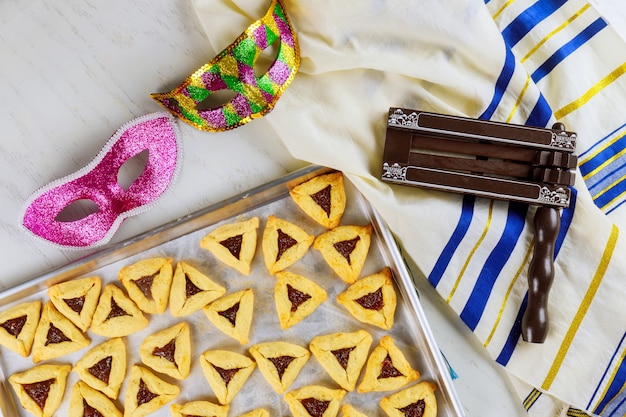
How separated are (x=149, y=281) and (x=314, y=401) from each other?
371 mm

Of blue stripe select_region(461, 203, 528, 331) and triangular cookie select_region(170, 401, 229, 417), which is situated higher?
blue stripe select_region(461, 203, 528, 331)

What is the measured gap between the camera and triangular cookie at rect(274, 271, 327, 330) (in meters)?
1.08

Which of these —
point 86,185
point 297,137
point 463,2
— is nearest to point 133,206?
point 86,185

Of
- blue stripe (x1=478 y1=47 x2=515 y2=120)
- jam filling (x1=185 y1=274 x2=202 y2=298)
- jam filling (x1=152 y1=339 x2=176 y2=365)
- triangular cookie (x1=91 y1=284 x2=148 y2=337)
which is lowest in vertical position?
jam filling (x1=152 y1=339 x2=176 y2=365)

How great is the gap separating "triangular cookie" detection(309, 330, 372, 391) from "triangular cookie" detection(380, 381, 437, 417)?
8cm

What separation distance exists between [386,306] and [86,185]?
0.57m

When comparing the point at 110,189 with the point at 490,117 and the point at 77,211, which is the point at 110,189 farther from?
the point at 490,117

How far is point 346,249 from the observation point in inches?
42.3

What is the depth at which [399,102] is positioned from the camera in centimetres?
106

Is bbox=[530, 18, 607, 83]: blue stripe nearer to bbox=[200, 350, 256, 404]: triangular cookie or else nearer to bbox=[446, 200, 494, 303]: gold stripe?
bbox=[446, 200, 494, 303]: gold stripe

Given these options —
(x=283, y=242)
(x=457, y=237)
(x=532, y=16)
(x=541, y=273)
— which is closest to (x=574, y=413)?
(x=541, y=273)

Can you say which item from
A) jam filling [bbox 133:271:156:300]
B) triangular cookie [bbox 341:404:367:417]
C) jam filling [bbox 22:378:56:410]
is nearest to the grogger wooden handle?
triangular cookie [bbox 341:404:367:417]

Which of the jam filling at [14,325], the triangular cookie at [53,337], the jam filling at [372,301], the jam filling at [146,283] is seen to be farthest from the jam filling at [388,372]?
the jam filling at [14,325]

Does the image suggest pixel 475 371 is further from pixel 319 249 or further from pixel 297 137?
pixel 297 137
